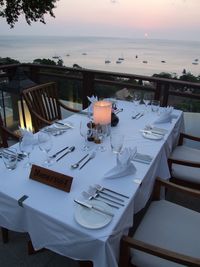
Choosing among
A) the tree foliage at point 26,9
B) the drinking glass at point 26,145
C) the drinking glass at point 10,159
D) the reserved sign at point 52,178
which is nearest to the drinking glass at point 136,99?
the drinking glass at point 26,145

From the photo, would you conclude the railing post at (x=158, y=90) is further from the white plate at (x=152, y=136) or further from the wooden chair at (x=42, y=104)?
the white plate at (x=152, y=136)

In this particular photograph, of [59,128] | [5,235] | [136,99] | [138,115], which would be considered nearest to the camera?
[5,235]

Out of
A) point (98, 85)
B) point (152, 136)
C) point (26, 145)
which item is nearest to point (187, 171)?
point (152, 136)

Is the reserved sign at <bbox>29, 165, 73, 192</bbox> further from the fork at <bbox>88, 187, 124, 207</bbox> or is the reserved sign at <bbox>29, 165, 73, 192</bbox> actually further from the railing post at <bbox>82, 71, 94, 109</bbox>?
the railing post at <bbox>82, 71, 94, 109</bbox>

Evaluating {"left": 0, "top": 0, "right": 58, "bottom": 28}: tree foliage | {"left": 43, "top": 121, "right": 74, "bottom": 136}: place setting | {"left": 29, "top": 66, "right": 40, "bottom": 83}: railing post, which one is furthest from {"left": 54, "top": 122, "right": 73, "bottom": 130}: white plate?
{"left": 0, "top": 0, "right": 58, "bottom": 28}: tree foliage

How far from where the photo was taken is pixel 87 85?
3.67 meters

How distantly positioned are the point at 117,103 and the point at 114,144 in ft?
4.22

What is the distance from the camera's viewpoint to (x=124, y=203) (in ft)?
3.94

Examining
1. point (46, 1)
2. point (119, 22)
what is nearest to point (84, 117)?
point (46, 1)

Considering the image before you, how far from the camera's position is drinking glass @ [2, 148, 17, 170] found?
4.82 ft

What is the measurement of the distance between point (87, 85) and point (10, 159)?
2.37m

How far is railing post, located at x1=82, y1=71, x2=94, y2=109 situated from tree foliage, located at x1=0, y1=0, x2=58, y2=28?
3.72 m

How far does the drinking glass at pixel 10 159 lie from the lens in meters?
1.47

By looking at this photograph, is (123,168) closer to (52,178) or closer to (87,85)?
(52,178)
